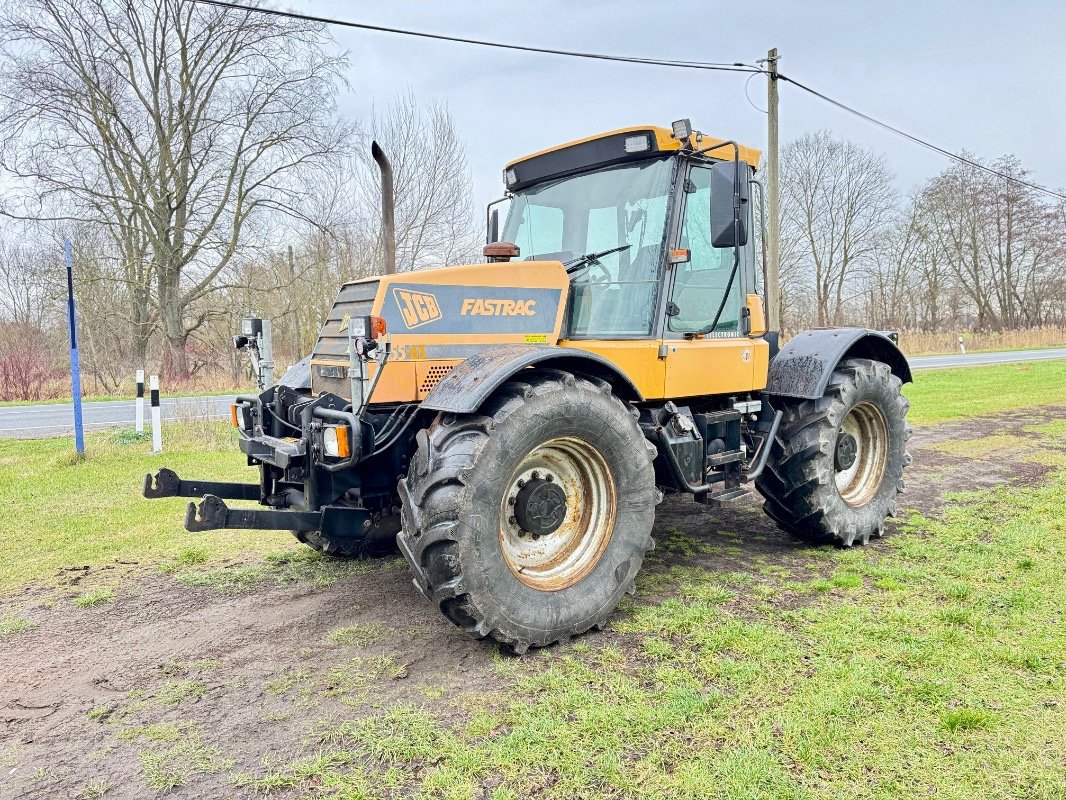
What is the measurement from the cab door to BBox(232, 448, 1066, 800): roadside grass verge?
4.30 ft

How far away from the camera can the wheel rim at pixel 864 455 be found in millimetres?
5324

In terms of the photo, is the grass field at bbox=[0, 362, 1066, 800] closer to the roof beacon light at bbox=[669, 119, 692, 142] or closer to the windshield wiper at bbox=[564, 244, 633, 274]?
the windshield wiper at bbox=[564, 244, 633, 274]

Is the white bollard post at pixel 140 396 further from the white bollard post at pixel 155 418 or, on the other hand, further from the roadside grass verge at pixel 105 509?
the white bollard post at pixel 155 418

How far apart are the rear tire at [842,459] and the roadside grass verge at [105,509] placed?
3595 mm

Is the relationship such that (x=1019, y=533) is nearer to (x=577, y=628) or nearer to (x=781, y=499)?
(x=781, y=499)

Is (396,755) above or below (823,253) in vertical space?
below

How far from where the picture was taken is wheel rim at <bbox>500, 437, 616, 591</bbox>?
358 cm

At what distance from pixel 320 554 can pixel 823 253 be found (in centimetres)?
3297

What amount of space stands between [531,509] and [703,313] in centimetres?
179

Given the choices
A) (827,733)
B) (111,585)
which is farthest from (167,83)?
(827,733)

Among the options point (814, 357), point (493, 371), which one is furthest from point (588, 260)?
point (814, 357)

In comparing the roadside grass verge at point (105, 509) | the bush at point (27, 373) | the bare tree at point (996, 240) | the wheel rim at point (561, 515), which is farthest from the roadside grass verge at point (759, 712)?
the bare tree at point (996, 240)

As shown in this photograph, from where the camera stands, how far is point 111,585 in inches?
180

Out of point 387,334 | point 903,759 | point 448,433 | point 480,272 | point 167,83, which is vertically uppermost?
point 167,83
